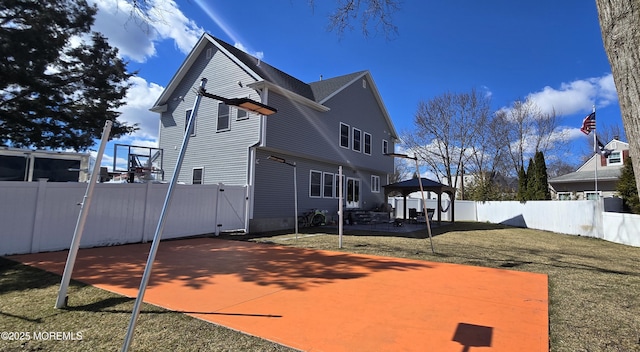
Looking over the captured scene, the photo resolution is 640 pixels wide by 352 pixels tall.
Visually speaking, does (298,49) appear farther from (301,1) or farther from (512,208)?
(512,208)

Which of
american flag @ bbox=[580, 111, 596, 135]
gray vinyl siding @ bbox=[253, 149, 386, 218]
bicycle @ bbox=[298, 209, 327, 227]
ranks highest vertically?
american flag @ bbox=[580, 111, 596, 135]

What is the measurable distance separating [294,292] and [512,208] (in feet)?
64.8

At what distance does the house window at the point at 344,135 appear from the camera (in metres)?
18.0

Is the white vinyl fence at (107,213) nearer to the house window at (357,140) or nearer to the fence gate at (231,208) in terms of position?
the fence gate at (231,208)

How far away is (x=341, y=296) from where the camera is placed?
15.5 feet

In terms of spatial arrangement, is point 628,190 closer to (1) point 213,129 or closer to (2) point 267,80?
(2) point 267,80

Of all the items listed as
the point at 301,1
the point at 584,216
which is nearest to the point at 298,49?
the point at 301,1

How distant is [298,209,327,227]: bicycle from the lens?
1534 cm

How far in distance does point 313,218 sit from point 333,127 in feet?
16.1

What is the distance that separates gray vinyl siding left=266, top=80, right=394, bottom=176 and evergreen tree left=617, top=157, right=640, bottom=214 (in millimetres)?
11534

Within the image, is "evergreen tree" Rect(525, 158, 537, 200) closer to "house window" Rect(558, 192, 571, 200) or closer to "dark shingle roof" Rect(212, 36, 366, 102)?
"house window" Rect(558, 192, 571, 200)

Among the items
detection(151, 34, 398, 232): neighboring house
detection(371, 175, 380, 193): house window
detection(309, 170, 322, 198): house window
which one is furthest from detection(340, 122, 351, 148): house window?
detection(371, 175, 380, 193): house window

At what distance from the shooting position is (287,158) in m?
14.9

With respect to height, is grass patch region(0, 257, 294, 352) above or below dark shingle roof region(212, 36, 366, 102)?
below
